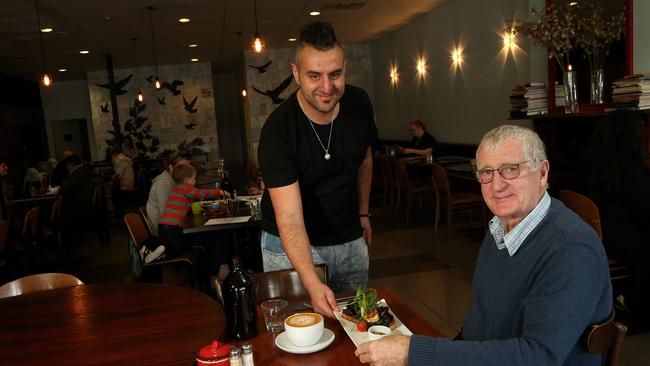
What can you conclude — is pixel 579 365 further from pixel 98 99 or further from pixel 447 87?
pixel 98 99

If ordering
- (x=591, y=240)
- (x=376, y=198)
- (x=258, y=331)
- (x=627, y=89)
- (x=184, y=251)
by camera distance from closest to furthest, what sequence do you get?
(x=591, y=240)
(x=258, y=331)
(x=627, y=89)
(x=184, y=251)
(x=376, y=198)

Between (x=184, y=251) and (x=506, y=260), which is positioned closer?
(x=506, y=260)

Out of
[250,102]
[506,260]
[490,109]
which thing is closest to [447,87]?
[490,109]

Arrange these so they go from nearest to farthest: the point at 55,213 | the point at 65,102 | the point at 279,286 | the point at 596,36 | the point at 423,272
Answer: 1. the point at 279,286
2. the point at 596,36
3. the point at 423,272
4. the point at 55,213
5. the point at 65,102

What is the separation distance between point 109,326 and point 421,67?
28.3 feet

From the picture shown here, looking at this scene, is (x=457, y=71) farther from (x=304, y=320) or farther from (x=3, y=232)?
(x=304, y=320)

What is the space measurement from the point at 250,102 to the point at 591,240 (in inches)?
425

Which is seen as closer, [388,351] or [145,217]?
[388,351]

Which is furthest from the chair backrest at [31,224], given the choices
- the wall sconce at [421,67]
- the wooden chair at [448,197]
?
the wall sconce at [421,67]

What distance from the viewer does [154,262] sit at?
4145 millimetres

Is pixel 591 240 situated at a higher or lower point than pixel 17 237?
higher

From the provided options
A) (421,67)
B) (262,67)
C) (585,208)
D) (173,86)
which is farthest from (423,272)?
(173,86)

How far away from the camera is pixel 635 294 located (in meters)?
3.30

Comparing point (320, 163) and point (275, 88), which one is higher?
point (275, 88)
